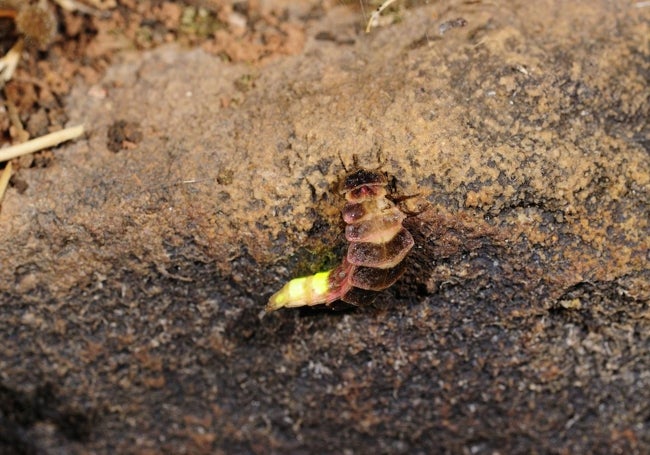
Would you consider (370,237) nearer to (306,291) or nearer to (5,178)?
(306,291)

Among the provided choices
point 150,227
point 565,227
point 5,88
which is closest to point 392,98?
point 565,227

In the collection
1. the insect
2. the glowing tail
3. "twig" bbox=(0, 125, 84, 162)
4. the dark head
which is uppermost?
"twig" bbox=(0, 125, 84, 162)

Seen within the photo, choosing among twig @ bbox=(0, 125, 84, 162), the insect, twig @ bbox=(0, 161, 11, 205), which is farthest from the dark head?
twig @ bbox=(0, 161, 11, 205)

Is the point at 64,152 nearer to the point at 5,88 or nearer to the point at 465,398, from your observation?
the point at 5,88

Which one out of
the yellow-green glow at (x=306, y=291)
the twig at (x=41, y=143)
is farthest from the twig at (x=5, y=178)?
the yellow-green glow at (x=306, y=291)

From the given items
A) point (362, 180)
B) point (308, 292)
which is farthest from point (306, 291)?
point (362, 180)

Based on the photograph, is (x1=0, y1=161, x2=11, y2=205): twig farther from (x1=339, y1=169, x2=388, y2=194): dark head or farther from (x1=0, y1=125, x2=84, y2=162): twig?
(x1=339, y1=169, x2=388, y2=194): dark head
